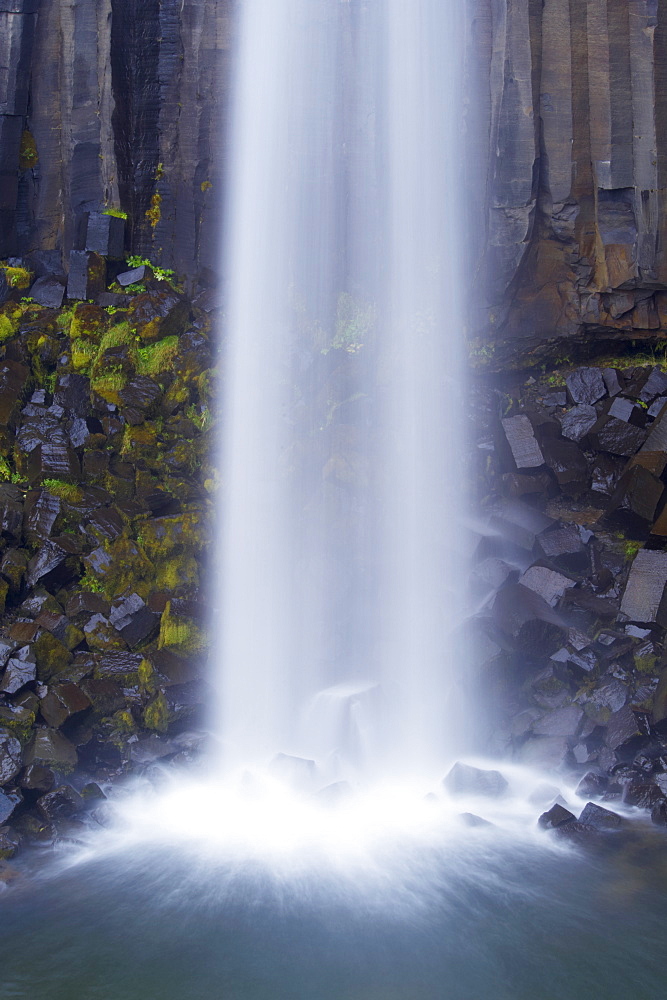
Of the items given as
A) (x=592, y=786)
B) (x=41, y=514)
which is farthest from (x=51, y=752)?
(x=592, y=786)

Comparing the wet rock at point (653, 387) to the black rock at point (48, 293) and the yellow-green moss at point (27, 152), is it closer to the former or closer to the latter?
the black rock at point (48, 293)

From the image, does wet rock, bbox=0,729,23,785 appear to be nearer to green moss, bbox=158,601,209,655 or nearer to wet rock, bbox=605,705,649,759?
green moss, bbox=158,601,209,655

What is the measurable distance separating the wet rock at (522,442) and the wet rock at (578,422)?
56cm

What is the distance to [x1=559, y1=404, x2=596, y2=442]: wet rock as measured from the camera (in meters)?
12.7

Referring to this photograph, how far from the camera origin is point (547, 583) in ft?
37.5

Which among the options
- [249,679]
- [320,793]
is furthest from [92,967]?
[249,679]

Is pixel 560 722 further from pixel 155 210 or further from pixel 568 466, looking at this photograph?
pixel 155 210

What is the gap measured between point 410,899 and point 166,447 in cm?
824

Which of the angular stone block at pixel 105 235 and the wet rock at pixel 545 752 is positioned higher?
the angular stone block at pixel 105 235

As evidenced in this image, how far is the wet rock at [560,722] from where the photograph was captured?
1022 centimetres

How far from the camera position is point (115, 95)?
15.3 metres

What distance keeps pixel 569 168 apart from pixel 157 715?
11.1 m

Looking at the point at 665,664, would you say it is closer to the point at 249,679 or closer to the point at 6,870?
the point at 249,679

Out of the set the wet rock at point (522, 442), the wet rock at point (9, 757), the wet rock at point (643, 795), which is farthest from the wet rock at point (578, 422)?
the wet rock at point (9, 757)
